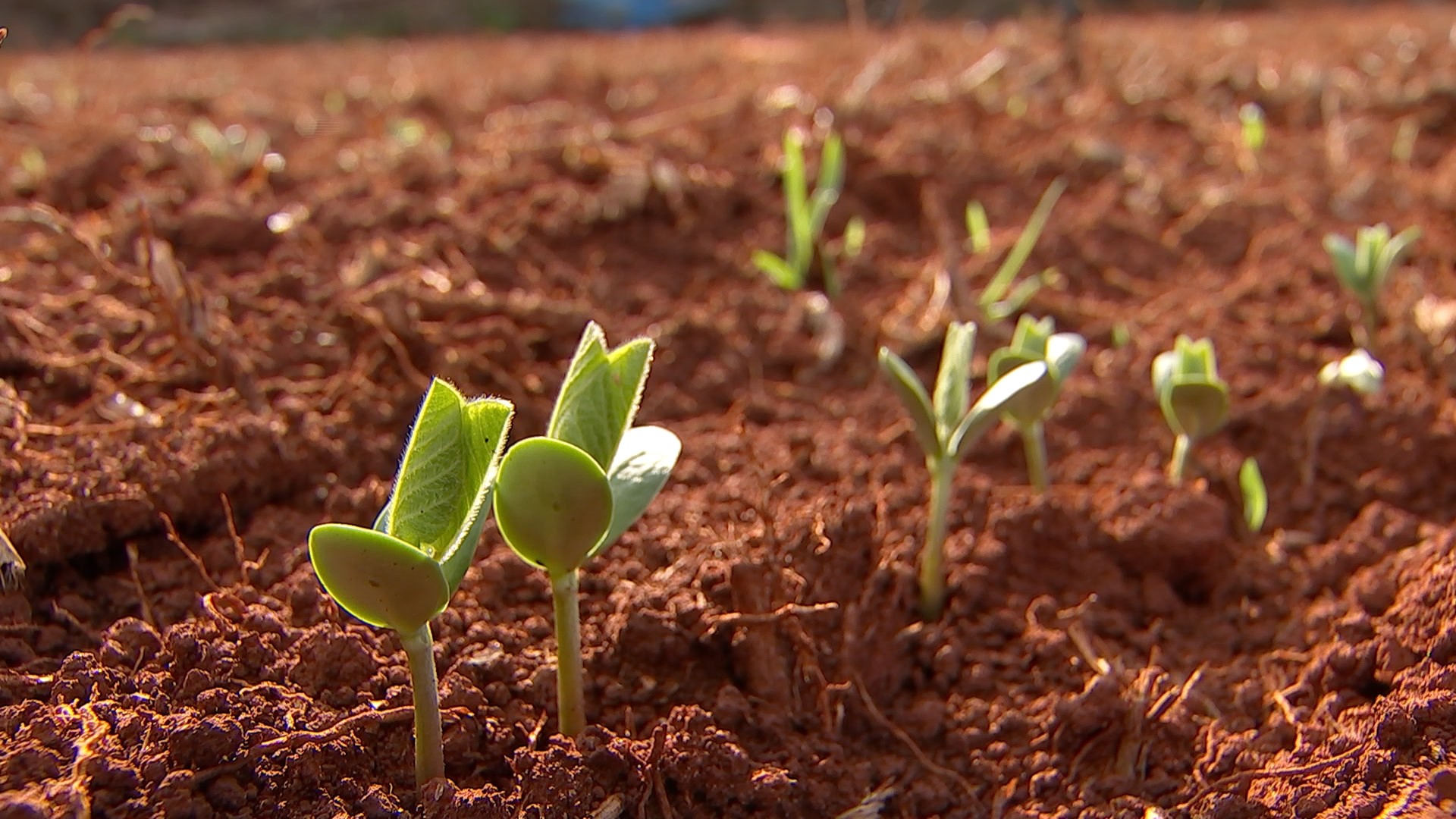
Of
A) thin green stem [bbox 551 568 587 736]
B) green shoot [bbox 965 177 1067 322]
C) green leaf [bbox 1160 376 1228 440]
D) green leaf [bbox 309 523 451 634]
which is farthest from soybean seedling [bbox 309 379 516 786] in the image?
green shoot [bbox 965 177 1067 322]

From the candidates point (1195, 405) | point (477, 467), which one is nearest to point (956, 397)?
point (1195, 405)

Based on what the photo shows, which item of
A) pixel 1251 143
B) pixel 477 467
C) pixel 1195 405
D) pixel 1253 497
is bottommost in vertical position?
pixel 1253 497

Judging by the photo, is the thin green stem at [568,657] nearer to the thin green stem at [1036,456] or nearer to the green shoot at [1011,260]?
the thin green stem at [1036,456]

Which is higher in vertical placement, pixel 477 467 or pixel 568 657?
pixel 477 467

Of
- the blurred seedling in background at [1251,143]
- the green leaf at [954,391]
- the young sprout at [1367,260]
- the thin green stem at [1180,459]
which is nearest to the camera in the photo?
the green leaf at [954,391]

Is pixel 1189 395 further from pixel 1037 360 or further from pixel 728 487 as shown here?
pixel 728 487

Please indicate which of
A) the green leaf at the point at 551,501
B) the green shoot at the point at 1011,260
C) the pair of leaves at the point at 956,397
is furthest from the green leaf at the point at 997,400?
the green shoot at the point at 1011,260

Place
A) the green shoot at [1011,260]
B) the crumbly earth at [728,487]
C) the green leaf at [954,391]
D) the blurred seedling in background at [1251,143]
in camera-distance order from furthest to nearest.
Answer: the blurred seedling in background at [1251,143]
the green shoot at [1011,260]
the green leaf at [954,391]
the crumbly earth at [728,487]
